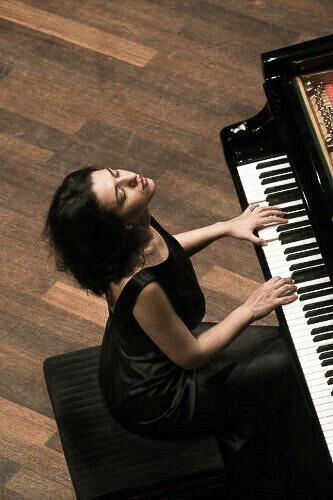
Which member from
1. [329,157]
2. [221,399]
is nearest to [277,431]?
[221,399]

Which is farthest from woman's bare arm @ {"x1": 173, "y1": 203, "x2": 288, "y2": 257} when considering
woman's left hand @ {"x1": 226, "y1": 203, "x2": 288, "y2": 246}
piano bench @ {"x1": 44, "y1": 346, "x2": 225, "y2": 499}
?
piano bench @ {"x1": 44, "y1": 346, "x2": 225, "y2": 499}

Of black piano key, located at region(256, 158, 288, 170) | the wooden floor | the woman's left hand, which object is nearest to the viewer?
the woman's left hand

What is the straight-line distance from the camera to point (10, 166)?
4496 millimetres

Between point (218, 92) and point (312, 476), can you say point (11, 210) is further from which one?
point (312, 476)

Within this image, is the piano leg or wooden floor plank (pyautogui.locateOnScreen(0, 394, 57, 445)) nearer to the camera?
the piano leg

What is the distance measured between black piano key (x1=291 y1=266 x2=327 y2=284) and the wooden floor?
1096mm

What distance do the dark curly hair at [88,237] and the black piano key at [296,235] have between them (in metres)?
0.44

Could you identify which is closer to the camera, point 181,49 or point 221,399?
point 221,399

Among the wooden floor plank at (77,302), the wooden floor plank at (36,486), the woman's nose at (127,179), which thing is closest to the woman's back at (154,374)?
the woman's nose at (127,179)

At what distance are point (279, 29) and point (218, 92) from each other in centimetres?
49

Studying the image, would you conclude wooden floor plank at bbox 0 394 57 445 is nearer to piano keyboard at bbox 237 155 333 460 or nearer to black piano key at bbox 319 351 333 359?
piano keyboard at bbox 237 155 333 460

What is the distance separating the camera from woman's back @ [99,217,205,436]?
2.88 m

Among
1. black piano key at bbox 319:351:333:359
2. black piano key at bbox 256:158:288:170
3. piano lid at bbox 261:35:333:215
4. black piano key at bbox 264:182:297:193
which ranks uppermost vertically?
piano lid at bbox 261:35:333:215

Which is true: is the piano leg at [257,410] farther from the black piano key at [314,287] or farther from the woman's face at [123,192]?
the woman's face at [123,192]
